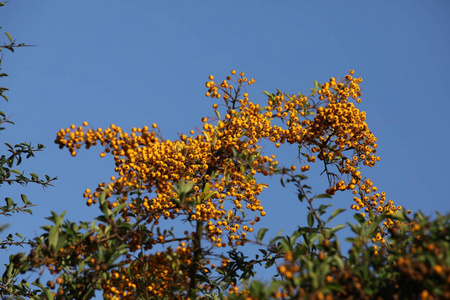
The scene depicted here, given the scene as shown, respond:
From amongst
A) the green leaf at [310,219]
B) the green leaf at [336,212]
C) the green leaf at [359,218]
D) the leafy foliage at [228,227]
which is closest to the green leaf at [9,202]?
the leafy foliage at [228,227]

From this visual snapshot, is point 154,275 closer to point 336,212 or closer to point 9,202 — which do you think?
point 336,212

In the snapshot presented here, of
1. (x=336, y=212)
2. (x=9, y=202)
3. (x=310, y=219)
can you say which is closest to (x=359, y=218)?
(x=336, y=212)

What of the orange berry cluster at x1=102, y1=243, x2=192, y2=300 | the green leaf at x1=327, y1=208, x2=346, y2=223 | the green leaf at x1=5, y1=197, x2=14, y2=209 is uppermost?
the green leaf at x1=5, y1=197, x2=14, y2=209

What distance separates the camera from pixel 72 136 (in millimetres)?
6234

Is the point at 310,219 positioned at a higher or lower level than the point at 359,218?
lower

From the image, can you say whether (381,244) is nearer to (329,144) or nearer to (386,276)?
A: (329,144)

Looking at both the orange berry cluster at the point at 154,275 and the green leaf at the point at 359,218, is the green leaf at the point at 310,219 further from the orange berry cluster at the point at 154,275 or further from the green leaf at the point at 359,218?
the orange berry cluster at the point at 154,275

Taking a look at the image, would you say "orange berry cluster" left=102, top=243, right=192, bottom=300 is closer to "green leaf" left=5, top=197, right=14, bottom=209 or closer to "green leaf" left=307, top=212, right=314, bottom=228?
"green leaf" left=307, top=212, right=314, bottom=228

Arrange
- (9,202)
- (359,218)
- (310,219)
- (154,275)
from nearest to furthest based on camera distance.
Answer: (310,219) → (359,218) → (154,275) → (9,202)

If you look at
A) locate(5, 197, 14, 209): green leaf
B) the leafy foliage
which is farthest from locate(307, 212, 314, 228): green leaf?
locate(5, 197, 14, 209): green leaf

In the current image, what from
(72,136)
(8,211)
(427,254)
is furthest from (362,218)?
(8,211)

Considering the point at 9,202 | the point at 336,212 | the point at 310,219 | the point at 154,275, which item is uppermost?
the point at 9,202

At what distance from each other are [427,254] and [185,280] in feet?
11.1

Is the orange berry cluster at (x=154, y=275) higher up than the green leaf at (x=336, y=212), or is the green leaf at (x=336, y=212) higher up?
the green leaf at (x=336, y=212)
